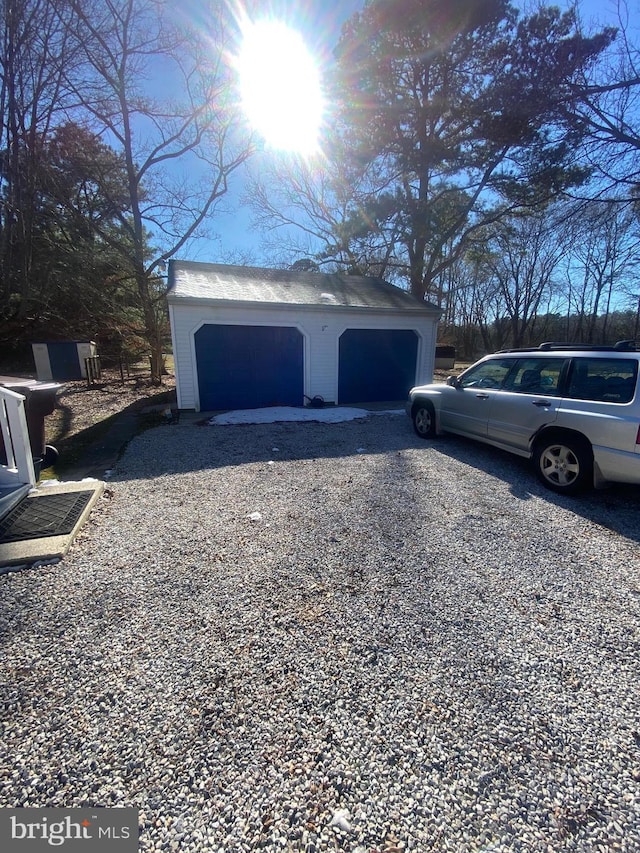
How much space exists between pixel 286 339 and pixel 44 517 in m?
6.90

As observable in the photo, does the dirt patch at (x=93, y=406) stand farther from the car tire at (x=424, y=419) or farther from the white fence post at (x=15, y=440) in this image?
the car tire at (x=424, y=419)

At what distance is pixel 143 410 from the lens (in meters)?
8.80

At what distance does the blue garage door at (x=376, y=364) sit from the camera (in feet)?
32.2

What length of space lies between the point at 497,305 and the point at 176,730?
3332 cm

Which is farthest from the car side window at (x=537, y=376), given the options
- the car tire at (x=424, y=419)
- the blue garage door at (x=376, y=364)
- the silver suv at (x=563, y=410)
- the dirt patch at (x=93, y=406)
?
the dirt patch at (x=93, y=406)

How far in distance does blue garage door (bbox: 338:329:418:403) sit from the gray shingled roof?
84 cm

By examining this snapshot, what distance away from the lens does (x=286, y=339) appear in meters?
9.11

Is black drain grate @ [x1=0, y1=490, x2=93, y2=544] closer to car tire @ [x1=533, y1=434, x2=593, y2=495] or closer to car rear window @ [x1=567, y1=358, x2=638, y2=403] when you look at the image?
car tire @ [x1=533, y1=434, x2=593, y2=495]

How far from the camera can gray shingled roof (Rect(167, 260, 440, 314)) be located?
8.30m

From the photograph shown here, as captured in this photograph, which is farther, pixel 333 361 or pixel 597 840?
pixel 333 361

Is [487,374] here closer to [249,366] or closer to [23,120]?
[249,366]

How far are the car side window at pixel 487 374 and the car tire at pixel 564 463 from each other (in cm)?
114

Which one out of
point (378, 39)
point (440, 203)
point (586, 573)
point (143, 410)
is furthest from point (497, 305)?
point (586, 573)

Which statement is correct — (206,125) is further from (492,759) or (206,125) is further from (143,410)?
(492,759)
